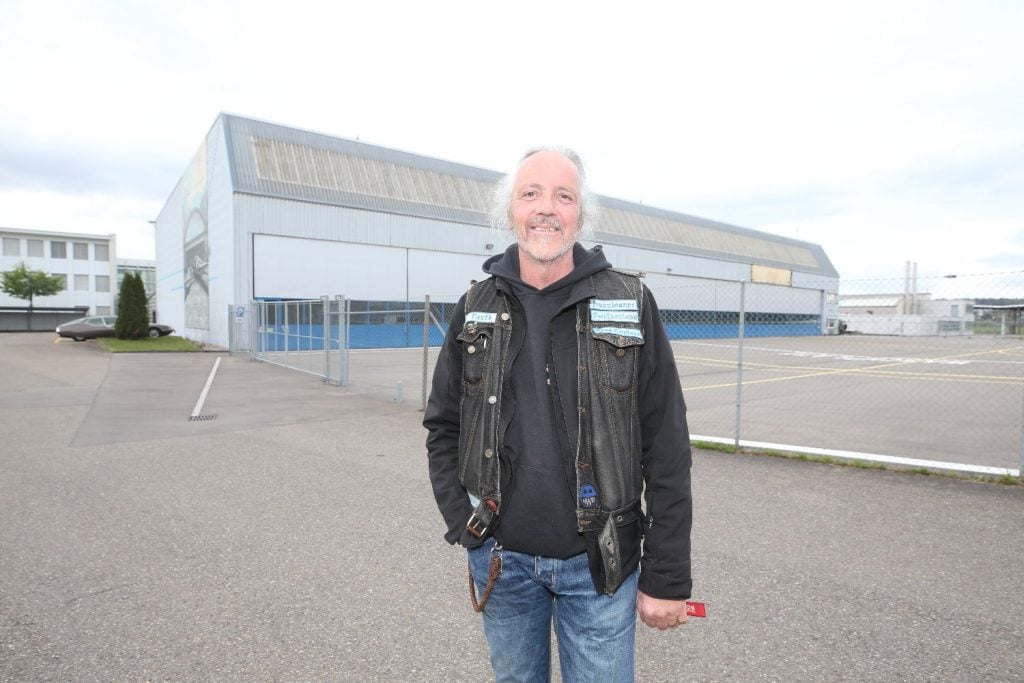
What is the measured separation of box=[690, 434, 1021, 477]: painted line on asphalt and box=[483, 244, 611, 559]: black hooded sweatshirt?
6.09 metres

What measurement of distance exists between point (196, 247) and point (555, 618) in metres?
34.3

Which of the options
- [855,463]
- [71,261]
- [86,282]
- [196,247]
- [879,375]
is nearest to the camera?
[855,463]

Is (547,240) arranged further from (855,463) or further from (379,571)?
(855,463)

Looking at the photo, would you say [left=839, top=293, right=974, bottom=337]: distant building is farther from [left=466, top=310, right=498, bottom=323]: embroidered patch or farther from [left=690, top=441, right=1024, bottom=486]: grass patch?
[left=466, top=310, right=498, bottom=323]: embroidered patch

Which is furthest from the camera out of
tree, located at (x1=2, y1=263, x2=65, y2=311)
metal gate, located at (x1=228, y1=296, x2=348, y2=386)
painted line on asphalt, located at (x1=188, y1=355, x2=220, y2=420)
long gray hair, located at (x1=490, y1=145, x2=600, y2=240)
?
tree, located at (x1=2, y1=263, x2=65, y2=311)

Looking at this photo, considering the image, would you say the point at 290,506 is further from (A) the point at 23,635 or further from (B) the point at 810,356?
(B) the point at 810,356

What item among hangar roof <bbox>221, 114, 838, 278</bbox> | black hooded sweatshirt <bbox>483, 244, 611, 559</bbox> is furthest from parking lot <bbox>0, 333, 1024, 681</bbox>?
hangar roof <bbox>221, 114, 838, 278</bbox>

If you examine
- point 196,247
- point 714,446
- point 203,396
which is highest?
point 196,247

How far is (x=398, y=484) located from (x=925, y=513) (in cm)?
446

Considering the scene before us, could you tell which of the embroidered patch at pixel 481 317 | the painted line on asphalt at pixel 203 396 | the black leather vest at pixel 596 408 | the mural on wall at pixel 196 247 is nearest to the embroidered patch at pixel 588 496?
the black leather vest at pixel 596 408

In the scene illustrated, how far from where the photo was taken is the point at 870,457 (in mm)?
6680

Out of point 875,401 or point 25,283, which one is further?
point 25,283

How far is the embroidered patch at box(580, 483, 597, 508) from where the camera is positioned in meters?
1.63

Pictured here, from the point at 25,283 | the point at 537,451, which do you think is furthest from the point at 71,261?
the point at 537,451
